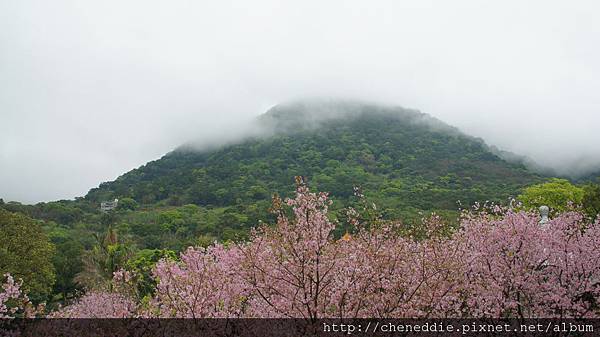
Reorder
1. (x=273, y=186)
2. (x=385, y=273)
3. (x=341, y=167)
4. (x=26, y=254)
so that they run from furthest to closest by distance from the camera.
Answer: (x=341, y=167), (x=273, y=186), (x=26, y=254), (x=385, y=273)

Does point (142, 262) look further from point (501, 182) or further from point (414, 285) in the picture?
point (501, 182)

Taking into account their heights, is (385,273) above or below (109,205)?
above

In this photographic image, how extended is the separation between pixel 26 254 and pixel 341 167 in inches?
2618

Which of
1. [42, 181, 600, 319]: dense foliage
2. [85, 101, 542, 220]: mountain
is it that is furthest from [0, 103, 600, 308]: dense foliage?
[42, 181, 600, 319]: dense foliage

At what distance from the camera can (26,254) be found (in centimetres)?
3481

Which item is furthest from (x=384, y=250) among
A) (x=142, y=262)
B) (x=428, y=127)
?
(x=428, y=127)

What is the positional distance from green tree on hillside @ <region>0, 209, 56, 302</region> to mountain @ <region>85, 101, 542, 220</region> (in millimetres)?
36305

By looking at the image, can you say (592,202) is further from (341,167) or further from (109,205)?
(109,205)

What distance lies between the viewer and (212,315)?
984 cm

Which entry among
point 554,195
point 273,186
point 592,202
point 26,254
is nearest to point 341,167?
point 273,186

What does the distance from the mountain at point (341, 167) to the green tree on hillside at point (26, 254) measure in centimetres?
3630

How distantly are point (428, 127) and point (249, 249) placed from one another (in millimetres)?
118246

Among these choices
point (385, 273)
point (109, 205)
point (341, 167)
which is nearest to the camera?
point (385, 273)

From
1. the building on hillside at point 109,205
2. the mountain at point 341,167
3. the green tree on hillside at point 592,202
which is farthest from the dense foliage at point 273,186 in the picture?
the building on hillside at point 109,205
